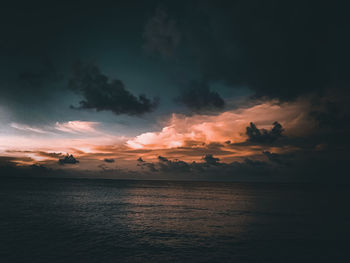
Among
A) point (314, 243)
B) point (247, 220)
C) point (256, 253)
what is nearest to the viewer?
point (256, 253)

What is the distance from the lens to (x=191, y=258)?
20.1 m

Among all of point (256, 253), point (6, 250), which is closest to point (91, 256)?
point (6, 250)

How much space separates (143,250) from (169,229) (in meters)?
9.68

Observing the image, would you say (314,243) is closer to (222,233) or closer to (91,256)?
(222,233)

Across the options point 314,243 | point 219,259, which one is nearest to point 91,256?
point 219,259

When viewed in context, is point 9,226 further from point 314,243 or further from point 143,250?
point 314,243

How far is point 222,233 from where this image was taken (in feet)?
96.7

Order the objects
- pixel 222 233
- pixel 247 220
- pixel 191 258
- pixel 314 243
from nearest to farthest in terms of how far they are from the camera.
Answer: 1. pixel 191 258
2. pixel 314 243
3. pixel 222 233
4. pixel 247 220

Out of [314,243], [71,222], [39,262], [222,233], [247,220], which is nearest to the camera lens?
[39,262]

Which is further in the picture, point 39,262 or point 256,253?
point 256,253

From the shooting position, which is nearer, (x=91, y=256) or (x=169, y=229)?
(x=91, y=256)

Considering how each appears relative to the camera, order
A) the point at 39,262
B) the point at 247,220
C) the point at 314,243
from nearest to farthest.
A: the point at 39,262, the point at 314,243, the point at 247,220

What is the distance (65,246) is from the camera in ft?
75.4

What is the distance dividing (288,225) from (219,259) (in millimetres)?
21272
